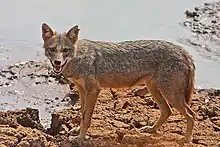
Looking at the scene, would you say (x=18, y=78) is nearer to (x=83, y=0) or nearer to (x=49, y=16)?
(x=49, y=16)

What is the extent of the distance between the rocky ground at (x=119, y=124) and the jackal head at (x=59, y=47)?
1.27m

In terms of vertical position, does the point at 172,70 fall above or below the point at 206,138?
above

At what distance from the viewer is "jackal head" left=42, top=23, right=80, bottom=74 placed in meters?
9.05

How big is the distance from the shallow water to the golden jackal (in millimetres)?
5194

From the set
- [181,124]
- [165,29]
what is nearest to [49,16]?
[165,29]

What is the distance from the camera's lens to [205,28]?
58.5ft

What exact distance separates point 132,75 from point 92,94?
2.18 ft

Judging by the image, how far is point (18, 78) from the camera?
14.4m

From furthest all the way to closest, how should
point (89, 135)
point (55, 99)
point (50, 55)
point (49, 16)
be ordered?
point (49, 16)
point (55, 99)
point (89, 135)
point (50, 55)

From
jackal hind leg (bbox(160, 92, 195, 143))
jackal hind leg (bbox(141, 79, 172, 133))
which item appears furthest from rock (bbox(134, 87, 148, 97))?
jackal hind leg (bbox(160, 92, 195, 143))

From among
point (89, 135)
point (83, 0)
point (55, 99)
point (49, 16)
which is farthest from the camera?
point (83, 0)

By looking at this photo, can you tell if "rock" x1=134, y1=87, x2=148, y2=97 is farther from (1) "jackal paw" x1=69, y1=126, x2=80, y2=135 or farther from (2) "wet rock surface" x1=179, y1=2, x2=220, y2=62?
(2) "wet rock surface" x1=179, y1=2, x2=220, y2=62

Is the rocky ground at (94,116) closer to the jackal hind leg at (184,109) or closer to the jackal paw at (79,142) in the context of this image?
the jackal paw at (79,142)

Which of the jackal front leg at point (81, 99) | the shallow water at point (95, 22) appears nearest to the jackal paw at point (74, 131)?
the jackal front leg at point (81, 99)
